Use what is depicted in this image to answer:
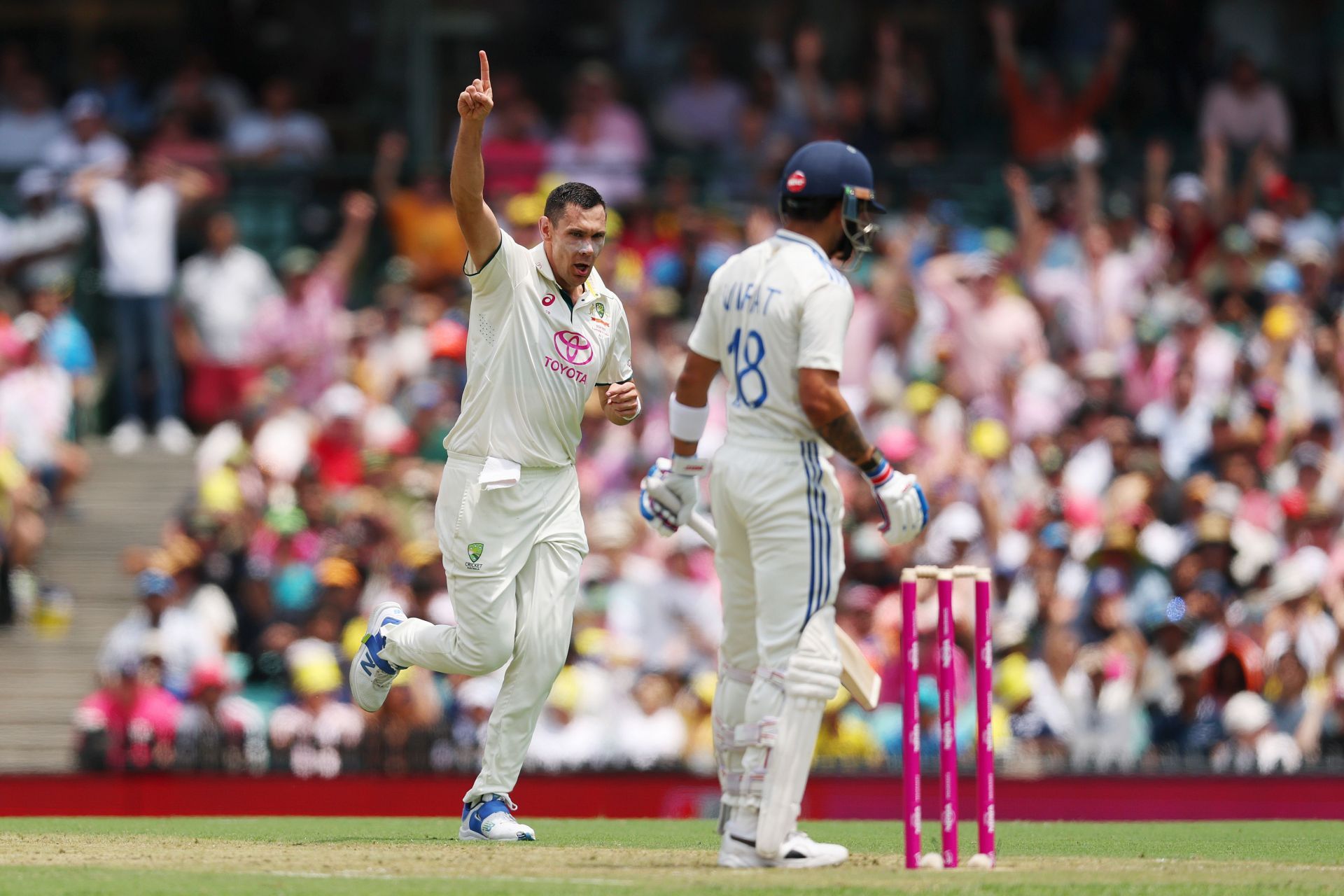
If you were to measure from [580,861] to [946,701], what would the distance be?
151cm

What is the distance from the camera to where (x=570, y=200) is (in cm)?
869

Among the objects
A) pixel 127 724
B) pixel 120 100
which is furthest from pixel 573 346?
pixel 120 100

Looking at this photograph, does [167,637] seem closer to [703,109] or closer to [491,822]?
[491,822]

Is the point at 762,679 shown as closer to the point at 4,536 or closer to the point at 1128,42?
the point at 4,536

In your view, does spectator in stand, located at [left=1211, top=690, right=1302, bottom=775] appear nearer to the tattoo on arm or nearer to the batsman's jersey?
the batsman's jersey

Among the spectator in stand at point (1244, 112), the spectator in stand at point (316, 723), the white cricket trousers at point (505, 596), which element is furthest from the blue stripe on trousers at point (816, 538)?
the spectator in stand at point (1244, 112)

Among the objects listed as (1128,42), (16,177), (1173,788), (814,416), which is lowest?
(1173,788)

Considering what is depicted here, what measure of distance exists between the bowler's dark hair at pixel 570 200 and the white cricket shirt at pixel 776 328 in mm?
1192

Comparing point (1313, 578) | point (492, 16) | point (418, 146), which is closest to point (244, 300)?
point (418, 146)

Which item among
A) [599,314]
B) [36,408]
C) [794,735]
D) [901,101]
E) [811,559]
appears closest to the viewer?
[794,735]

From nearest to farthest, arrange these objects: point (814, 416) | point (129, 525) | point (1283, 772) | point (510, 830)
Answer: point (814, 416) → point (510, 830) → point (1283, 772) → point (129, 525)

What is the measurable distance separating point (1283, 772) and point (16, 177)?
431 inches

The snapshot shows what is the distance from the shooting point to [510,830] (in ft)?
28.5

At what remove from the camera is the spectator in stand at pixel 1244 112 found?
19125 mm
